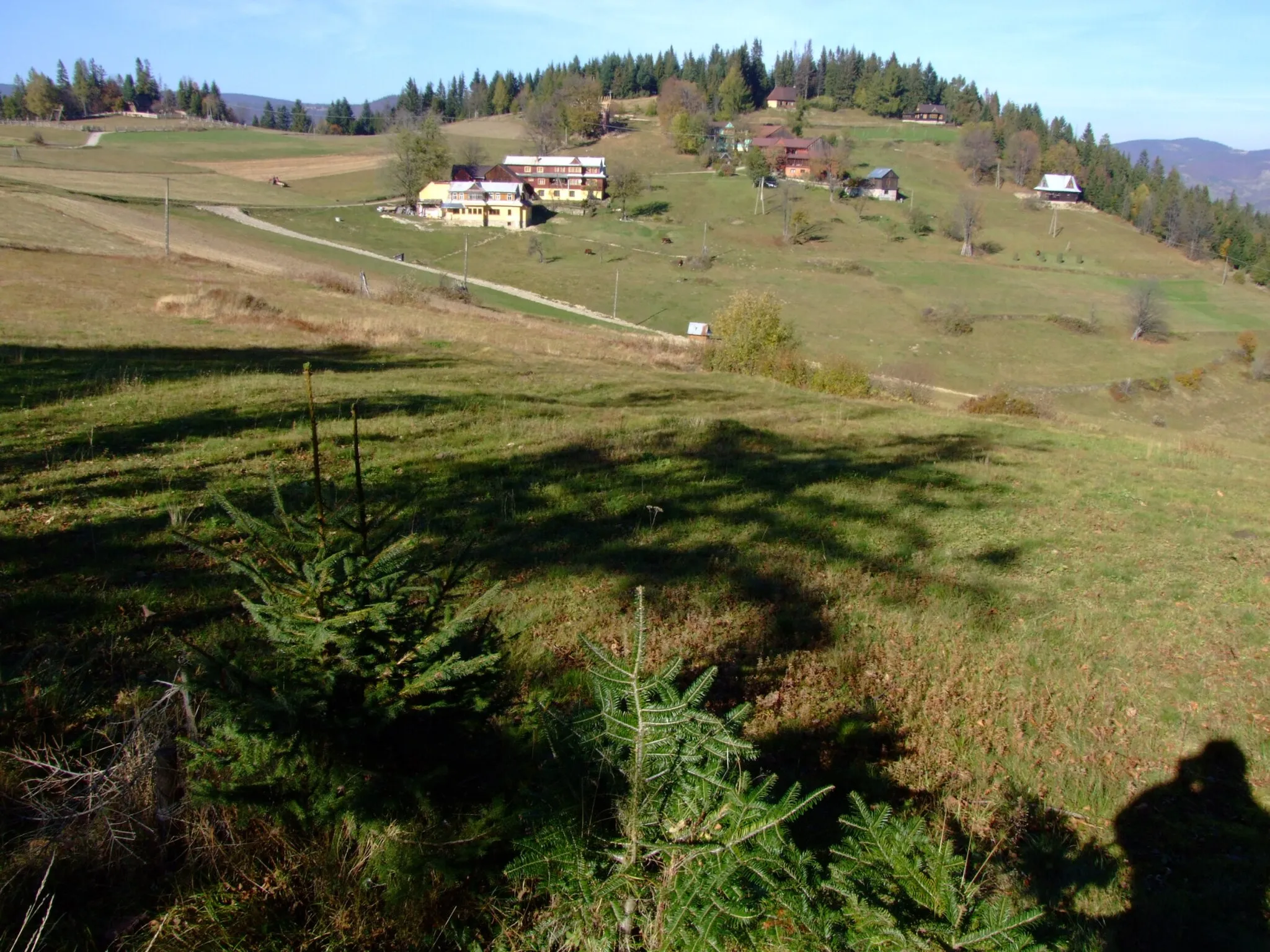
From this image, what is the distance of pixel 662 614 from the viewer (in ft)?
21.7

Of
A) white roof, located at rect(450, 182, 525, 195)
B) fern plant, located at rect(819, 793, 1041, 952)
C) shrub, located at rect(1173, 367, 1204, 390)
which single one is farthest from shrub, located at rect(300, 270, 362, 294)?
shrub, located at rect(1173, 367, 1204, 390)

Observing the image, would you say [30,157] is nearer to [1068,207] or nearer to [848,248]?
[848,248]

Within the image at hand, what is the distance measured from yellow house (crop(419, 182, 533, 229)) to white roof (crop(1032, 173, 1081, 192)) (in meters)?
89.6

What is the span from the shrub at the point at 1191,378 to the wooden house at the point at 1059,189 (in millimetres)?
79504

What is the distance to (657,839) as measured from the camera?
2.84m

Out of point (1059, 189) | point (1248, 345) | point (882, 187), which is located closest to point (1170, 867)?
point (1248, 345)

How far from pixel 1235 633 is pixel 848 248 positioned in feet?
312

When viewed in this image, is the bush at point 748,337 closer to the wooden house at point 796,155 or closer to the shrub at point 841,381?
the shrub at point 841,381

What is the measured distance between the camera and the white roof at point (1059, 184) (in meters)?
128

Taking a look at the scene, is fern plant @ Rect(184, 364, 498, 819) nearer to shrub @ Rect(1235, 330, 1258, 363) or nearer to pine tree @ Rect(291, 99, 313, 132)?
shrub @ Rect(1235, 330, 1258, 363)

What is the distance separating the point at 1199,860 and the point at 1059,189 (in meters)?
149

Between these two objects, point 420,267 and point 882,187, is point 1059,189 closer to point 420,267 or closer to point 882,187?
point 882,187

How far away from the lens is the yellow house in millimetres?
Result: 93875

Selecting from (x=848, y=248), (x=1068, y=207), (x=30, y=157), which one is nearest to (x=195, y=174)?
(x=30, y=157)
